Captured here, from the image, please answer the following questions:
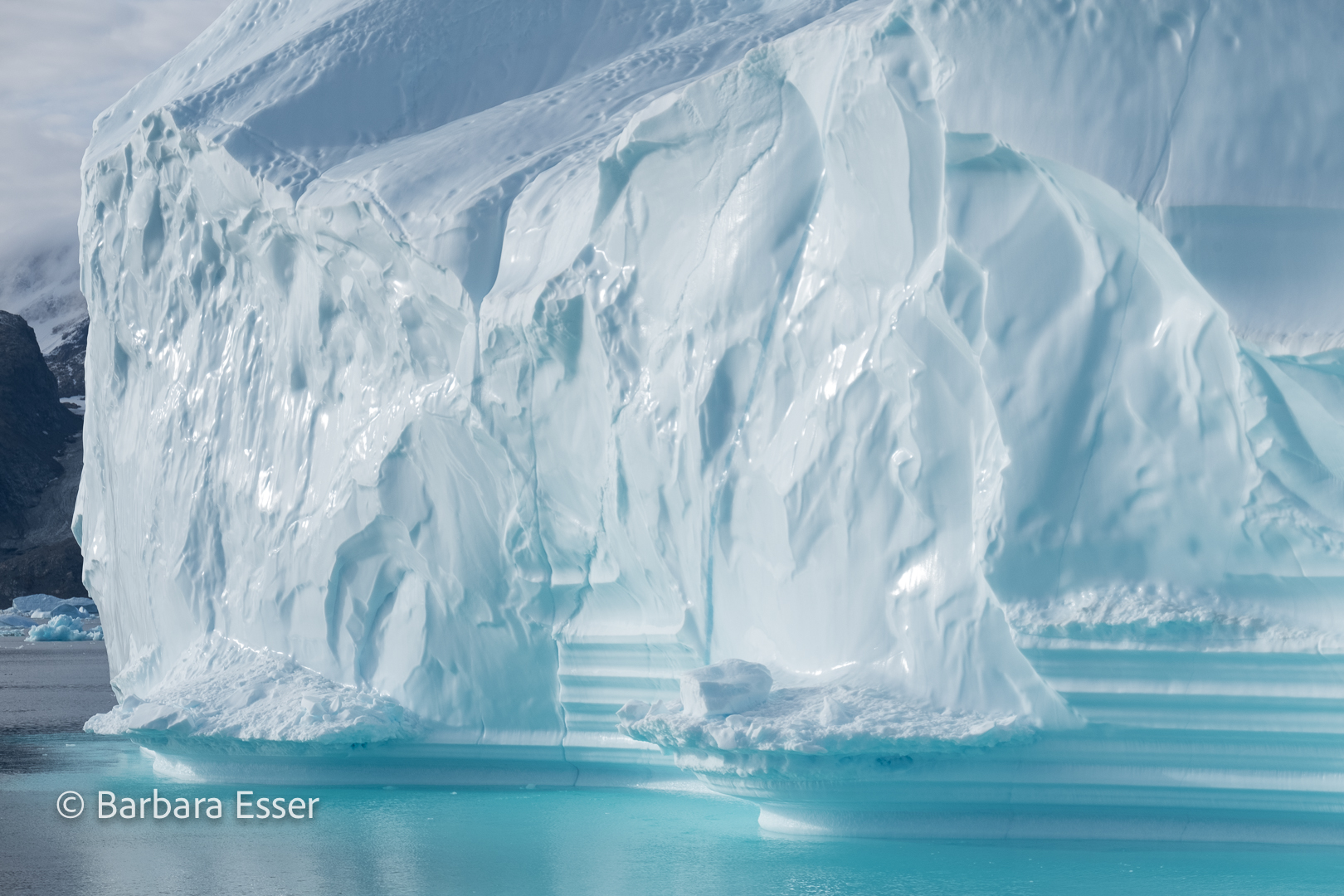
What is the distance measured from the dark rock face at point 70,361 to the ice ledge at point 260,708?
62237 millimetres

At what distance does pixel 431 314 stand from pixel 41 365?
55447 mm

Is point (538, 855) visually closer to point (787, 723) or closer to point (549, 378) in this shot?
point (787, 723)

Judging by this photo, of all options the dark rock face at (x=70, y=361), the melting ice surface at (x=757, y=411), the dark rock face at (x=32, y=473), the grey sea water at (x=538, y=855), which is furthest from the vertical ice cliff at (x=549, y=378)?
the dark rock face at (x=70, y=361)

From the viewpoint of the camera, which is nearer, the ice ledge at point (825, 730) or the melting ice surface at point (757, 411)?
the melting ice surface at point (757, 411)

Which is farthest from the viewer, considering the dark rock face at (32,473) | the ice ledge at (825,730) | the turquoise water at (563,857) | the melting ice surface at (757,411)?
the dark rock face at (32,473)

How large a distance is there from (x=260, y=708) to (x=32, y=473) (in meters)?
48.1

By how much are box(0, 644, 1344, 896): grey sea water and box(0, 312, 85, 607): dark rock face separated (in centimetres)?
3628

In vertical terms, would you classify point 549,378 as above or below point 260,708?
above

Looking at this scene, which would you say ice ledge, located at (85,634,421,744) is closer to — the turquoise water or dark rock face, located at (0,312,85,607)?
the turquoise water

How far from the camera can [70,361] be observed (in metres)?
74.1

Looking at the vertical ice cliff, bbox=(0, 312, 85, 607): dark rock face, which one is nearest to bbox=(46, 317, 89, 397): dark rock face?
bbox=(0, 312, 85, 607): dark rock face

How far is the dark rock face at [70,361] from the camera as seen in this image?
69.2m

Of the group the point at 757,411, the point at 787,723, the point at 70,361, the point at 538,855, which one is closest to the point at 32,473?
the point at 70,361

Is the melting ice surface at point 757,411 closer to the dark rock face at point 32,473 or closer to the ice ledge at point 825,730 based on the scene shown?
the ice ledge at point 825,730
